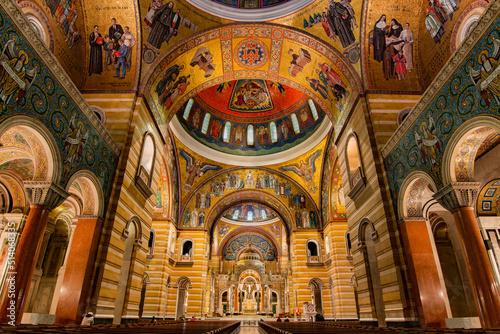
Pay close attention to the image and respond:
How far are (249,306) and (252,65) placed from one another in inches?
1371

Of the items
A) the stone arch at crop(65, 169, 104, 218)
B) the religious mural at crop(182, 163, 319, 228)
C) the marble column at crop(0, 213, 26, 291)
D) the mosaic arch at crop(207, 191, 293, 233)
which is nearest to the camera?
the stone arch at crop(65, 169, 104, 218)

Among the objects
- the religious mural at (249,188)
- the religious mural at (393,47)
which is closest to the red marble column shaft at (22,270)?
the religious mural at (393,47)

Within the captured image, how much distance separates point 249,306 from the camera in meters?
39.2

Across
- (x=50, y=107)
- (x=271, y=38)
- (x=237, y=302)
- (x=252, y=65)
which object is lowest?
(x=237, y=302)

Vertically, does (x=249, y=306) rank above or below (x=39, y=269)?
below

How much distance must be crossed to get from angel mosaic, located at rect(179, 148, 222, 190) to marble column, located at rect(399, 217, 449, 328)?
14984 millimetres

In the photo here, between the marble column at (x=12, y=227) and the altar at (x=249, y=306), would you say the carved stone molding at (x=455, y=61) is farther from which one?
the altar at (x=249, y=306)

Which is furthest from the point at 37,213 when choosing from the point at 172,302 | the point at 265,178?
the point at 265,178

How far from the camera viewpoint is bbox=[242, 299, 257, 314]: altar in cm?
3912

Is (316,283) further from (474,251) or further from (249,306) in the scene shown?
(249,306)

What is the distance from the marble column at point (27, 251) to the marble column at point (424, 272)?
29.4 feet

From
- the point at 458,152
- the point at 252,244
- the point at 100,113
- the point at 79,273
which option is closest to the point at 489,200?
the point at 458,152

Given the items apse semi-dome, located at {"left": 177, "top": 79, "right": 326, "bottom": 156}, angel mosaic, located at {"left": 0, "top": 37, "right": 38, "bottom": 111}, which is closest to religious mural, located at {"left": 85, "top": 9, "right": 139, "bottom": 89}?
angel mosaic, located at {"left": 0, "top": 37, "right": 38, "bottom": 111}

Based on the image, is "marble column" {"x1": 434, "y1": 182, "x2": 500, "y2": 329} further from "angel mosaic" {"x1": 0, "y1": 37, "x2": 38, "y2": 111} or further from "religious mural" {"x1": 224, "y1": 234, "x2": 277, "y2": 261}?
"religious mural" {"x1": 224, "y1": 234, "x2": 277, "y2": 261}
